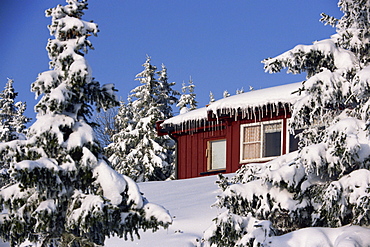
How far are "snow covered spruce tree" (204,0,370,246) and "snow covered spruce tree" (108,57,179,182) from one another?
1981cm

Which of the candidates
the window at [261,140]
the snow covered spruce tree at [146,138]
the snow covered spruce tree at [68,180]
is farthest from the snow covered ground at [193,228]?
the snow covered spruce tree at [146,138]

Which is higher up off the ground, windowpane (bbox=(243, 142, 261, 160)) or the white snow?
windowpane (bbox=(243, 142, 261, 160))

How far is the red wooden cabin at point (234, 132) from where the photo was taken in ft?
56.6

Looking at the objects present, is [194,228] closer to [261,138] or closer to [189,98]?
[261,138]

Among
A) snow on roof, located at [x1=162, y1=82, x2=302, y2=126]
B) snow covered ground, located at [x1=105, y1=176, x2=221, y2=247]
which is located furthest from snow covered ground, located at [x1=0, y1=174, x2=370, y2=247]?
snow on roof, located at [x1=162, y1=82, x2=302, y2=126]

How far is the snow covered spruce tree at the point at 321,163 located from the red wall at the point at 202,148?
9018mm

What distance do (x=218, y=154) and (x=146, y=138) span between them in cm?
1029

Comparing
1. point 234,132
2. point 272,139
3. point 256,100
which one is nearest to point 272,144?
point 272,139

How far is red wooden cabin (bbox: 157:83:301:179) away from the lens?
1727 cm

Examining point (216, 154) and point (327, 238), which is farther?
point (216, 154)

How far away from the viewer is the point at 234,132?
18.8 meters

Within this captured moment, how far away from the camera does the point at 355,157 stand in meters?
7.48

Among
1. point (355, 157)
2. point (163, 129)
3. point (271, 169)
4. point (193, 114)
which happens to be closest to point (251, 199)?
point (271, 169)

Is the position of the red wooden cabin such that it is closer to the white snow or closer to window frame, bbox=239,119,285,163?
window frame, bbox=239,119,285,163
